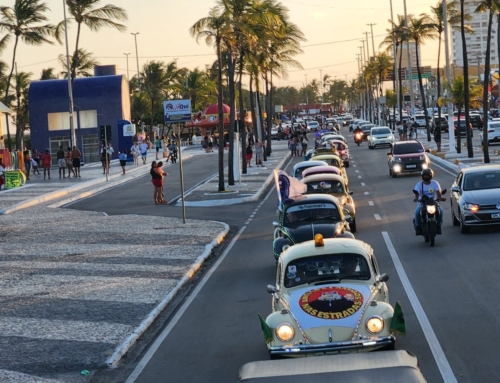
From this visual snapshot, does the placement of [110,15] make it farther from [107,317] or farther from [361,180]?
[107,317]

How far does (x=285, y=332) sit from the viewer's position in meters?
10.5

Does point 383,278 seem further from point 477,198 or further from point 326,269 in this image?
point 477,198

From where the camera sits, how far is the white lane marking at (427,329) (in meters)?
10.2

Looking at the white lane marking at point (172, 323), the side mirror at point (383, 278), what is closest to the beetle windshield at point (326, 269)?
the side mirror at point (383, 278)

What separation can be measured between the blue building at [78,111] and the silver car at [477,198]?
56.9 meters

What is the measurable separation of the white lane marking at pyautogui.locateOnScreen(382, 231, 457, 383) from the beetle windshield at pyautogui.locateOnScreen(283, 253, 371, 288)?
1.19 metres

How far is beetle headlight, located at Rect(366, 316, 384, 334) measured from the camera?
34.3 feet

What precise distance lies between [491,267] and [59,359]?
8.69 m

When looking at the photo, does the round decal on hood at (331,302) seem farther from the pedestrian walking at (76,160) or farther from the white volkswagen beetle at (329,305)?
the pedestrian walking at (76,160)

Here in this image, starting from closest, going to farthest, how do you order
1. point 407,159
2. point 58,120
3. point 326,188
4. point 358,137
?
point 326,188 → point 407,159 → point 58,120 → point 358,137

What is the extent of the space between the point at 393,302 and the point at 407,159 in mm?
28732

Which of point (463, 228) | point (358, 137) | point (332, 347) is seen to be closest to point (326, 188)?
point (463, 228)

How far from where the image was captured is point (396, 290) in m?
15.8

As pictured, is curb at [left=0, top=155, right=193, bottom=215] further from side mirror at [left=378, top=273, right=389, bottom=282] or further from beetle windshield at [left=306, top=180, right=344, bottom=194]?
side mirror at [left=378, top=273, right=389, bottom=282]
